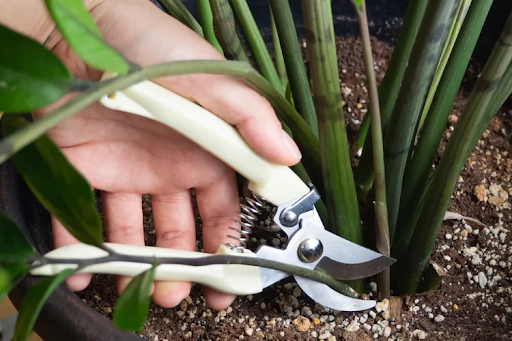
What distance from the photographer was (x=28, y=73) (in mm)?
186

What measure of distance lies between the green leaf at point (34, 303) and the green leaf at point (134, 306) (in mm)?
26

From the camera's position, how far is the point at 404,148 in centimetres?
38

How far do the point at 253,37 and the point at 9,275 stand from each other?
282mm

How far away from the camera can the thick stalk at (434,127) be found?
37 centimetres

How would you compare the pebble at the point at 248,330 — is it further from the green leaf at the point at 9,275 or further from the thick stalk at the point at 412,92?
the green leaf at the point at 9,275

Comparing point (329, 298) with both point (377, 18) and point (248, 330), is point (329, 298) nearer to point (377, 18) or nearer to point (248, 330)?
point (248, 330)

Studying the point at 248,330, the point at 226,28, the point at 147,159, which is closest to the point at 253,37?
the point at 226,28

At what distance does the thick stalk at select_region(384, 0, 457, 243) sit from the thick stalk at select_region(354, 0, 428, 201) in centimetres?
4

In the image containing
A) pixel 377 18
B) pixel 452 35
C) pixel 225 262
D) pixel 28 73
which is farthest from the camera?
pixel 377 18

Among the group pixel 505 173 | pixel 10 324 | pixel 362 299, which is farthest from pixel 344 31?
pixel 10 324

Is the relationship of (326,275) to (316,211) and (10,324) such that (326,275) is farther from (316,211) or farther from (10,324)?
(10,324)

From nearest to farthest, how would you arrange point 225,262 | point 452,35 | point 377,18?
point 225,262
point 452,35
point 377,18

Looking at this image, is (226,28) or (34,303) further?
(226,28)

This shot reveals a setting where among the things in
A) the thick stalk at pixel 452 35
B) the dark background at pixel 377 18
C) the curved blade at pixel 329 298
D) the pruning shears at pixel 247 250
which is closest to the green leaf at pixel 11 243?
the pruning shears at pixel 247 250
